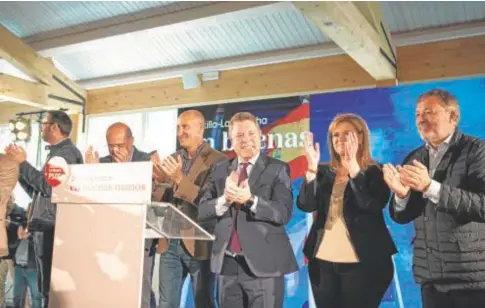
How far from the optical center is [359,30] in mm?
3457

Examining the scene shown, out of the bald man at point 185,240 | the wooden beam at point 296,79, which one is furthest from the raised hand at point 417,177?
the wooden beam at point 296,79

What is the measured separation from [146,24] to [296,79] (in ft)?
5.06

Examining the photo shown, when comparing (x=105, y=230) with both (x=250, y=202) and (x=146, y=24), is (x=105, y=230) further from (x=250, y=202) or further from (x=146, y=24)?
(x=146, y=24)

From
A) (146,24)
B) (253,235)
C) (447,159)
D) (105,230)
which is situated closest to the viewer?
(105,230)

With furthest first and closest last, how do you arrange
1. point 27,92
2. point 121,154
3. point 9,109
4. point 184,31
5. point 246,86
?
point 9,109
point 27,92
point 246,86
point 184,31
point 121,154

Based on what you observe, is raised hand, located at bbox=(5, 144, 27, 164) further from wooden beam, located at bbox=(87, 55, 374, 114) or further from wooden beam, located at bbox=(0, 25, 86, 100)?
wooden beam, located at bbox=(87, 55, 374, 114)

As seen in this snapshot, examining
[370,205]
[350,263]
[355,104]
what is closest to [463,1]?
[355,104]

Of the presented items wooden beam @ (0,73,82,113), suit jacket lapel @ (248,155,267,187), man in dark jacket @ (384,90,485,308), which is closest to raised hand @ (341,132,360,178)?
man in dark jacket @ (384,90,485,308)

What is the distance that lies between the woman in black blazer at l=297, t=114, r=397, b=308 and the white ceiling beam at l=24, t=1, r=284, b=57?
5.34 feet

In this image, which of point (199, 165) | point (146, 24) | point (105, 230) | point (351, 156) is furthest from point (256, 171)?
point (146, 24)

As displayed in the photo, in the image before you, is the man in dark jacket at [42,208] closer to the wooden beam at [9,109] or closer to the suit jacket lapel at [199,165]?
the suit jacket lapel at [199,165]

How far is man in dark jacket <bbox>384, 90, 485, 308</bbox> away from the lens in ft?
7.14

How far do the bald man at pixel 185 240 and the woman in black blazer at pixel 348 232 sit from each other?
656mm

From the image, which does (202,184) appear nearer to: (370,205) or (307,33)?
(370,205)
